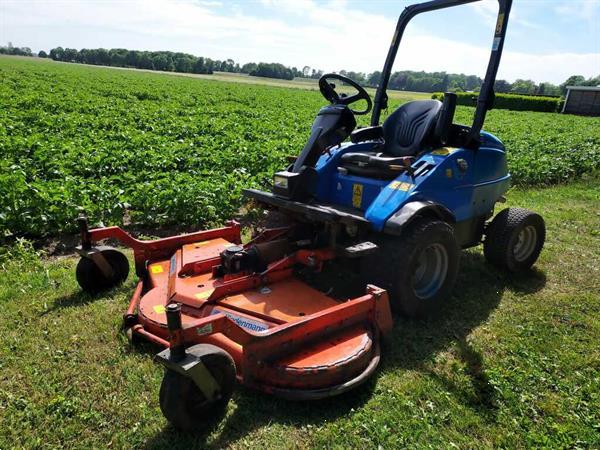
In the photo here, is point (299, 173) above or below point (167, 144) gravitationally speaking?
above

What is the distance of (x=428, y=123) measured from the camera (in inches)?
177

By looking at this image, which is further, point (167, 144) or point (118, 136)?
point (118, 136)

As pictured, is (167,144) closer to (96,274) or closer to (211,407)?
(96,274)

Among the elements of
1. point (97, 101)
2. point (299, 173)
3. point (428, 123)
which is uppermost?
point (428, 123)

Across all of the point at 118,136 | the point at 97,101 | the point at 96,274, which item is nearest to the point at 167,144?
the point at 118,136

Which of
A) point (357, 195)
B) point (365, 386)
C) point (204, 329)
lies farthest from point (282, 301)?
point (357, 195)

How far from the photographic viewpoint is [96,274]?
422cm

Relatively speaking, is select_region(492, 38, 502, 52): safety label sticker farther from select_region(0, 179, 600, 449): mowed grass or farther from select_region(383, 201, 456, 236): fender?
select_region(0, 179, 600, 449): mowed grass

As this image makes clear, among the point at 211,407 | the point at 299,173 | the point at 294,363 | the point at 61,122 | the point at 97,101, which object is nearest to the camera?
the point at 211,407

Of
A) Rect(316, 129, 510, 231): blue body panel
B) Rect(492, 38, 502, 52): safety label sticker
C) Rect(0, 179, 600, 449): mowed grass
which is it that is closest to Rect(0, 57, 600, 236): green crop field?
Rect(0, 179, 600, 449): mowed grass

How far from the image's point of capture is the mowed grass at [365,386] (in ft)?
9.00

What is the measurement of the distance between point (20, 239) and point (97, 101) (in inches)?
650

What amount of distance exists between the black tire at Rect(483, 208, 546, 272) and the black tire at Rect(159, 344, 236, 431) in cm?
348

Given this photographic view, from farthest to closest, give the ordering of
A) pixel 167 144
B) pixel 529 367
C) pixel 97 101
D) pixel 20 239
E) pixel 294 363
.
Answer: pixel 97 101, pixel 167 144, pixel 20 239, pixel 529 367, pixel 294 363
